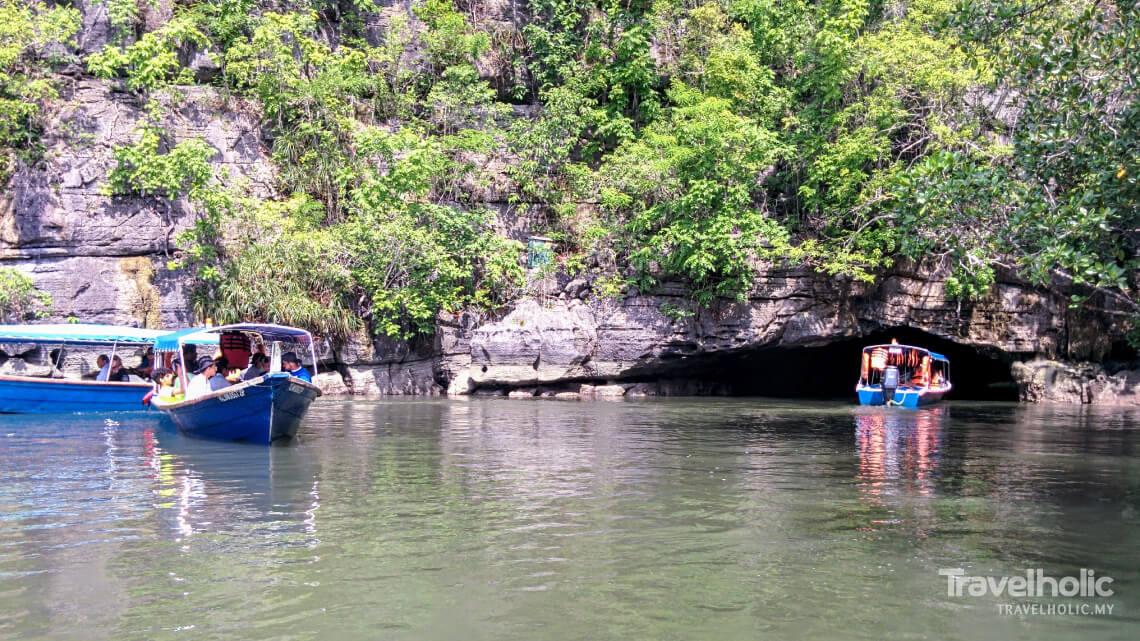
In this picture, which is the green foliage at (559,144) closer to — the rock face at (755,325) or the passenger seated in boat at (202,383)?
the rock face at (755,325)

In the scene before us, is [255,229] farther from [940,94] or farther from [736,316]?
[940,94]

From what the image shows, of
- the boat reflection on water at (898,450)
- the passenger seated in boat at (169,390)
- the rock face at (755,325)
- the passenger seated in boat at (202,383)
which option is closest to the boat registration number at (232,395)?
the passenger seated in boat at (202,383)

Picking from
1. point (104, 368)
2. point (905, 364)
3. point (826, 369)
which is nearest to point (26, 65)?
point (104, 368)

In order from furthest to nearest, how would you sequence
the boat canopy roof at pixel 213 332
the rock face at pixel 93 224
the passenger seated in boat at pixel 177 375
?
the rock face at pixel 93 224 < the passenger seated in boat at pixel 177 375 < the boat canopy roof at pixel 213 332

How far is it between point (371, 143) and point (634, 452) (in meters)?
15.5

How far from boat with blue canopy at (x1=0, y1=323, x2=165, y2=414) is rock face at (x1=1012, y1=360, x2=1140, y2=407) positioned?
23.7 m

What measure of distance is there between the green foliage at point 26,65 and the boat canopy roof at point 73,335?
7951 mm

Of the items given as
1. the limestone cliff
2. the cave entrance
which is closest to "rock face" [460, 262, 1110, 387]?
the limestone cliff

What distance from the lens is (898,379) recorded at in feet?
82.1

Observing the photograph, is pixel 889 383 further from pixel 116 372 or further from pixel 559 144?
pixel 116 372

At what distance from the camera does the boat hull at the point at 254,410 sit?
1371cm

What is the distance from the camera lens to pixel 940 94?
25.2 m

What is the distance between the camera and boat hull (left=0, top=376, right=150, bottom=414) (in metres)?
19.3

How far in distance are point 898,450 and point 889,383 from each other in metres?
9.43
